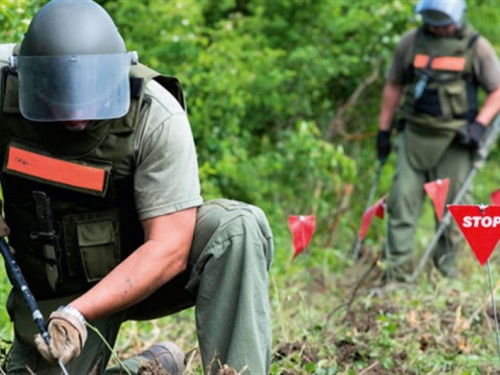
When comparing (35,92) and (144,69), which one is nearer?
(35,92)

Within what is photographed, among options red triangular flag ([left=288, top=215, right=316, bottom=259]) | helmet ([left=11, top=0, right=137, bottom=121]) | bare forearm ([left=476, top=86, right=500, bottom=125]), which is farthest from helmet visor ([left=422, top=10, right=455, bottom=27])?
helmet ([left=11, top=0, right=137, bottom=121])

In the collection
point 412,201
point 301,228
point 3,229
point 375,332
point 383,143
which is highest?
point 3,229

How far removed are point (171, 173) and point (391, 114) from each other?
15.0 ft

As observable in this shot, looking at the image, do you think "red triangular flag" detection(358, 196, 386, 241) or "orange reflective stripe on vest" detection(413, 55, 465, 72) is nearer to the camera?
"red triangular flag" detection(358, 196, 386, 241)

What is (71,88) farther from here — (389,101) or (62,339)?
(389,101)

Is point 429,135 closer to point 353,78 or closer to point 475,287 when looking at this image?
point 475,287

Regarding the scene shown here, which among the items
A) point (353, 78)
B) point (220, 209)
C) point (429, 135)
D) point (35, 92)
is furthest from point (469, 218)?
point (353, 78)

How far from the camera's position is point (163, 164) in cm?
387

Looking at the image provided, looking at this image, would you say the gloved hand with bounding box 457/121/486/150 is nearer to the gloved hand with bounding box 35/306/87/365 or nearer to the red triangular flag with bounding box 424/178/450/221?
the red triangular flag with bounding box 424/178/450/221

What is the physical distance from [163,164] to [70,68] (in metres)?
0.41

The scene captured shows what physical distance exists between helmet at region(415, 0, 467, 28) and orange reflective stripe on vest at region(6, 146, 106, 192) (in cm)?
403

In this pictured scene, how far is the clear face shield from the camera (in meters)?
3.77

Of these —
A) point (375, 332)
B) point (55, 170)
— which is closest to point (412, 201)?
point (375, 332)

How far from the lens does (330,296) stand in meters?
7.24
